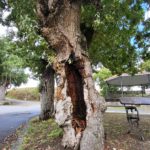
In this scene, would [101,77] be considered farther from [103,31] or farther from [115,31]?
[103,31]

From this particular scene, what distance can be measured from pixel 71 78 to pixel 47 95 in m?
7.48

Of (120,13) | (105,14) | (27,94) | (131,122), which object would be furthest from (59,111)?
(27,94)

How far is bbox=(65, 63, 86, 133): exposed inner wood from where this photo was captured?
23.5 ft

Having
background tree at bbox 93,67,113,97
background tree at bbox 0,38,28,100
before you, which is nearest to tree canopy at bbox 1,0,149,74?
background tree at bbox 93,67,113,97

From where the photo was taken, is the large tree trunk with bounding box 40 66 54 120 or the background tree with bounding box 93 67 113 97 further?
the background tree with bounding box 93 67 113 97

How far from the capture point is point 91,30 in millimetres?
9820

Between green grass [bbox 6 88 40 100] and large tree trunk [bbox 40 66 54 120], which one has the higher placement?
green grass [bbox 6 88 40 100]

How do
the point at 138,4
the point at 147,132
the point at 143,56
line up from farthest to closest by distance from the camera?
1. the point at 143,56
2. the point at 138,4
3. the point at 147,132

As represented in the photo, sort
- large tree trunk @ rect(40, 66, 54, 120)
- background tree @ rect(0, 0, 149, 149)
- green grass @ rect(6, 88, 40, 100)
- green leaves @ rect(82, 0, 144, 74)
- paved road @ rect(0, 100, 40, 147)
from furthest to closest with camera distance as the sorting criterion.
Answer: green grass @ rect(6, 88, 40, 100), large tree trunk @ rect(40, 66, 54, 120), paved road @ rect(0, 100, 40, 147), green leaves @ rect(82, 0, 144, 74), background tree @ rect(0, 0, 149, 149)

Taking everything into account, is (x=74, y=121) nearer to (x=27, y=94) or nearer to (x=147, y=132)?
(x=147, y=132)

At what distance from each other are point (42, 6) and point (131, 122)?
4.49m

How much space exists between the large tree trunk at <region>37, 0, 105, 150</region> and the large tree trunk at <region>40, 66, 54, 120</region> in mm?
7436

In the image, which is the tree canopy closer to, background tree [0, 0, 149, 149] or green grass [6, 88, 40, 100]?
background tree [0, 0, 149, 149]

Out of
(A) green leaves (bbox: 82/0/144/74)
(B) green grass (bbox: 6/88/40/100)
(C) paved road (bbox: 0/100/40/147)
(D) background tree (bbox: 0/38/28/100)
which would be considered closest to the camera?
(A) green leaves (bbox: 82/0/144/74)
